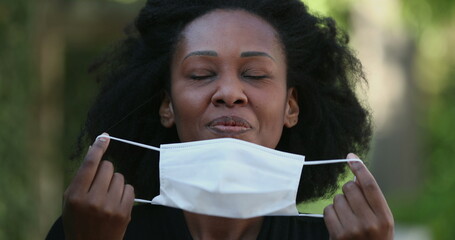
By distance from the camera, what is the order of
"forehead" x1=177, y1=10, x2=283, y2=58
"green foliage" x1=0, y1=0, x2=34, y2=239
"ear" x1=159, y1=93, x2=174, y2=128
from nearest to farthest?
"forehead" x1=177, y1=10, x2=283, y2=58, "ear" x1=159, y1=93, x2=174, y2=128, "green foliage" x1=0, y1=0, x2=34, y2=239

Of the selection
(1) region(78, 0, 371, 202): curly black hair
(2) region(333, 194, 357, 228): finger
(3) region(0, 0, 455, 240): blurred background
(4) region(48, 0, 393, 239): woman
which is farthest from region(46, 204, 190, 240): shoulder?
(3) region(0, 0, 455, 240): blurred background

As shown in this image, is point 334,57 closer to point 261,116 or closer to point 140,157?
point 261,116

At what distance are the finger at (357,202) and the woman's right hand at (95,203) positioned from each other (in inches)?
32.4

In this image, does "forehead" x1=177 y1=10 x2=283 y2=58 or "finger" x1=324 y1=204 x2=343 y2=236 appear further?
"forehead" x1=177 y1=10 x2=283 y2=58

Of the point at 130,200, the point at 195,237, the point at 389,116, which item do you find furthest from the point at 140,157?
the point at 389,116

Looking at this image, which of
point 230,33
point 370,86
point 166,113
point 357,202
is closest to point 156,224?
point 166,113

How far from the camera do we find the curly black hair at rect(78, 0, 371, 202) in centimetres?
405

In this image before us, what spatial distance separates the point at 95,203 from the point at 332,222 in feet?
2.87

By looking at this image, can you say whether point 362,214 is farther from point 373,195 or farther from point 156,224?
point 156,224

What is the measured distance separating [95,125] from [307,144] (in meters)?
1.03

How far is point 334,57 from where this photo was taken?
4.38 metres

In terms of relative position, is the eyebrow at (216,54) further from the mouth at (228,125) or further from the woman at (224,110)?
the mouth at (228,125)

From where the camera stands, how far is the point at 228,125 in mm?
3660

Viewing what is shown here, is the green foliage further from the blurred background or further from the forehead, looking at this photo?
the forehead
